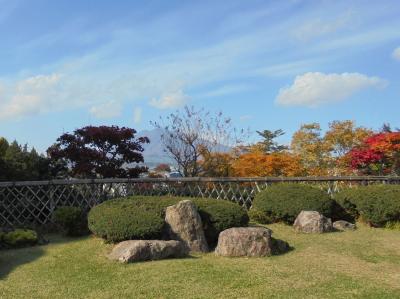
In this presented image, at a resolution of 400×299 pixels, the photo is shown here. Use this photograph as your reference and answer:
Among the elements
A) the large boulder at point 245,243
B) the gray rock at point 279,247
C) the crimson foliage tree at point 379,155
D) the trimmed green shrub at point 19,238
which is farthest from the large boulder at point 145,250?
the crimson foliage tree at point 379,155

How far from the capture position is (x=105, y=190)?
12477 mm

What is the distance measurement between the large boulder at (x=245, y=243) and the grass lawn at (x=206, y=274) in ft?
0.65

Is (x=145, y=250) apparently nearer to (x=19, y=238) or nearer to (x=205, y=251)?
(x=205, y=251)

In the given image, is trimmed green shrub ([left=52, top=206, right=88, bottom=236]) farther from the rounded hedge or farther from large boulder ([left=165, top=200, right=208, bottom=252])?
large boulder ([left=165, top=200, right=208, bottom=252])

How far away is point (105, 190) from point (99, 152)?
2331 millimetres

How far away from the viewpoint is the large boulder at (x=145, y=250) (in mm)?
7855

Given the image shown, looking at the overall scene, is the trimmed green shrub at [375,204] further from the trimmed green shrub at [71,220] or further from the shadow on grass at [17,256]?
the shadow on grass at [17,256]

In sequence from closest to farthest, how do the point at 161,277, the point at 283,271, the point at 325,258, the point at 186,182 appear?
the point at 161,277, the point at 283,271, the point at 325,258, the point at 186,182

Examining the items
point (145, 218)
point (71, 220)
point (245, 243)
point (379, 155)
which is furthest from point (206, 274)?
point (379, 155)

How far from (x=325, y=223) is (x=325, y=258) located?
269 cm

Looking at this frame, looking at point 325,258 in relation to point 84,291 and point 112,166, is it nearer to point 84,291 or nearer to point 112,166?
point 84,291

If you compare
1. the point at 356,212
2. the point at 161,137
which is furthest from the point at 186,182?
the point at 161,137

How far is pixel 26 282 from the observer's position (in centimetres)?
698

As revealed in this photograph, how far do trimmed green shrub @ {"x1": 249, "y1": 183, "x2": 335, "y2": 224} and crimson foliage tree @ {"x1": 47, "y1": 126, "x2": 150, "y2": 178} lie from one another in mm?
4406
